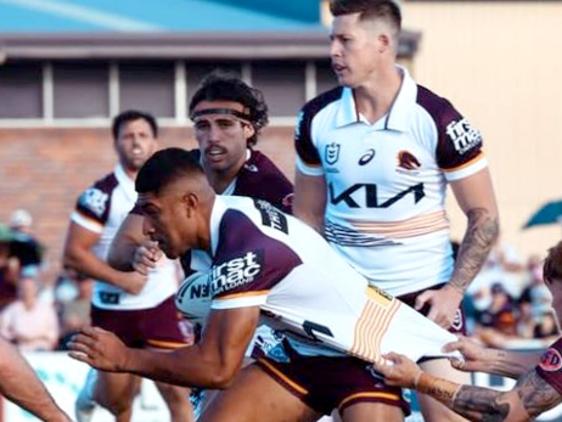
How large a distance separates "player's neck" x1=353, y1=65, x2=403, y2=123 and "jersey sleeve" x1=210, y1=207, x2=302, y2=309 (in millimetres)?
1548

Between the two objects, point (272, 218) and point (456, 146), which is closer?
point (272, 218)

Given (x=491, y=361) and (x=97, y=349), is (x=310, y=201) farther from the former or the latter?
(x=97, y=349)

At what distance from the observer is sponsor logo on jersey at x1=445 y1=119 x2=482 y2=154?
9.22 m

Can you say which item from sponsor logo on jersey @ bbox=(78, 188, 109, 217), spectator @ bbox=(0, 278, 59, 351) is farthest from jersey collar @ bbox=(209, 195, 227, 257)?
spectator @ bbox=(0, 278, 59, 351)

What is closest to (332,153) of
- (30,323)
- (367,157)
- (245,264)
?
(367,157)

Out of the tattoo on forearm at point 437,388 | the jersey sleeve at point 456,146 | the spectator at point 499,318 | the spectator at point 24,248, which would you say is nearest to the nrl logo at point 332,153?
the jersey sleeve at point 456,146

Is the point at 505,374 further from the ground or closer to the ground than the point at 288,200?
closer to the ground

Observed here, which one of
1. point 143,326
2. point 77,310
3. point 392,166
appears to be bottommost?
point 77,310

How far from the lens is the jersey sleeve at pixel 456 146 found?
30.2 feet

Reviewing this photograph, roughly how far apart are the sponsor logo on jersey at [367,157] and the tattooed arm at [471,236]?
407 millimetres

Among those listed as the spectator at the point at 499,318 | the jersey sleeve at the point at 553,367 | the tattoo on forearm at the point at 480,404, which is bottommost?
the spectator at the point at 499,318

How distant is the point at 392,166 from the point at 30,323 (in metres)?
8.14

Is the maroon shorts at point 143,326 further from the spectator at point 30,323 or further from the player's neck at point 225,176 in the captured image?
the spectator at point 30,323

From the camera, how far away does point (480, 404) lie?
26.1 ft
